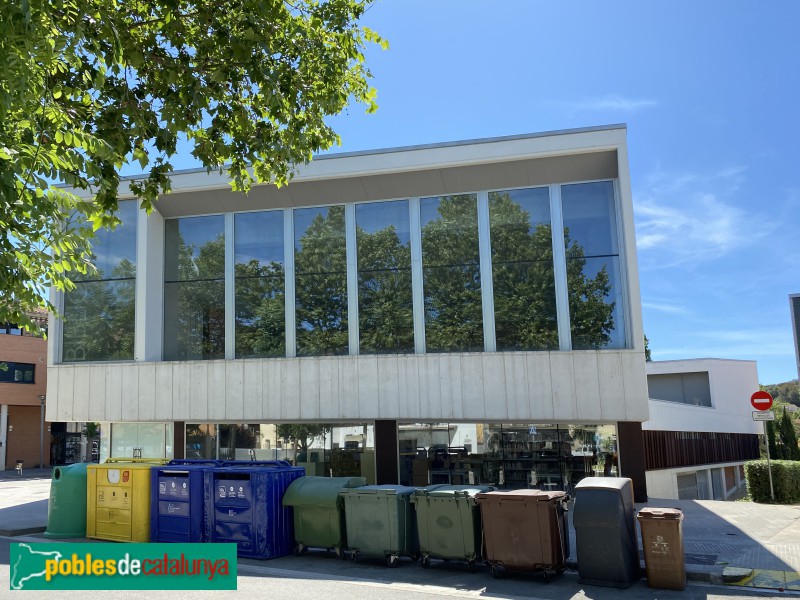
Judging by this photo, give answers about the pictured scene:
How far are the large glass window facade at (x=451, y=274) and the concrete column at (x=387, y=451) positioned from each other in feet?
7.72

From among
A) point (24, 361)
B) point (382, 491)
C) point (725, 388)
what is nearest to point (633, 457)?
point (382, 491)

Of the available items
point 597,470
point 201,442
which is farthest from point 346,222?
point 597,470

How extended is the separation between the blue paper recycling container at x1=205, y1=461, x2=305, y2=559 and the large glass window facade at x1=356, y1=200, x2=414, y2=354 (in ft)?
22.0

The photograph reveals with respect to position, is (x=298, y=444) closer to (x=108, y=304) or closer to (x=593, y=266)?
(x=108, y=304)

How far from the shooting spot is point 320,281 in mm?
19766

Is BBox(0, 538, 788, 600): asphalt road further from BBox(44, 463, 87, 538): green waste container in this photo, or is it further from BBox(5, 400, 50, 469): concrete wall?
BBox(5, 400, 50, 469): concrete wall

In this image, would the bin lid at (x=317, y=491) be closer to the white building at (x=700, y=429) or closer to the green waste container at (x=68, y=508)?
the green waste container at (x=68, y=508)

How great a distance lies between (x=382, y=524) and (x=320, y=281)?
31.0 feet

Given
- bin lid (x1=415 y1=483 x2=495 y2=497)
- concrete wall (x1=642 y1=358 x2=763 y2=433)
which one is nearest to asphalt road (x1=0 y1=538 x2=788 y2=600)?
bin lid (x1=415 y1=483 x2=495 y2=497)

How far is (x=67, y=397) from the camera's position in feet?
67.8

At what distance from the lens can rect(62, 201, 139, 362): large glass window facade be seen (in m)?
20.8

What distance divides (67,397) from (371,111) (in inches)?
584

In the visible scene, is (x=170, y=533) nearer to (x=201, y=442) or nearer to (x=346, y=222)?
(x=201, y=442)

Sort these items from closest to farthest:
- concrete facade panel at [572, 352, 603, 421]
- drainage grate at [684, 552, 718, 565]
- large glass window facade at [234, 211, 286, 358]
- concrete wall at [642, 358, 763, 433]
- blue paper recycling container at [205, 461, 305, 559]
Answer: drainage grate at [684, 552, 718, 565] → blue paper recycling container at [205, 461, 305, 559] → concrete facade panel at [572, 352, 603, 421] → large glass window facade at [234, 211, 286, 358] → concrete wall at [642, 358, 763, 433]
